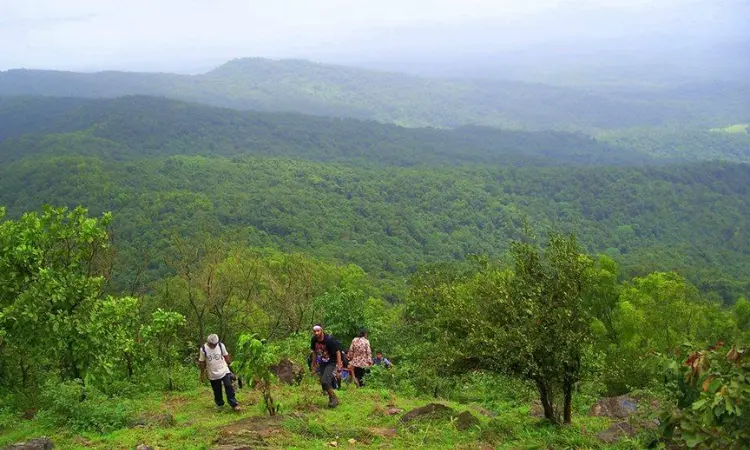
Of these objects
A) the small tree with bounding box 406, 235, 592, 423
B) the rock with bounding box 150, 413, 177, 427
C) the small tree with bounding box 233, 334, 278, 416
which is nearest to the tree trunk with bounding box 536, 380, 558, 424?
the small tree with bounding box 406, 235, 592, 423

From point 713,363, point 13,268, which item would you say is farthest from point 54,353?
point 713,363

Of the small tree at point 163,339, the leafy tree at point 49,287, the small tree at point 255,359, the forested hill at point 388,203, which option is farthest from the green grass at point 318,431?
the forested hill at point 388,203

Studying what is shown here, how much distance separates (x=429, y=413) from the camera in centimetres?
1107

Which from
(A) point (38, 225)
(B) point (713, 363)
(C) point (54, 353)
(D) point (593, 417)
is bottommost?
(D) point (593, 417)

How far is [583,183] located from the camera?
172250 millimetres

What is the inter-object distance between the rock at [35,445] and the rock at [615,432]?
30.4 ft

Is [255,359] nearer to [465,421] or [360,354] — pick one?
[465,421]

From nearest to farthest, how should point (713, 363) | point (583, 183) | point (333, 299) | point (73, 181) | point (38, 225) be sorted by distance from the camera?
point (713, 363)
point (38, 225)
point (333, 299)
point (73, 181)
point (583, 183)

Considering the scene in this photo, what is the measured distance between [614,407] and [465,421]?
5350 millimetres

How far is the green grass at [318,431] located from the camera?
9.60 m

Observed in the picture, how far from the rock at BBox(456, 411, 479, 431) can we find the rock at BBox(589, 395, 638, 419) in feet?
15.0

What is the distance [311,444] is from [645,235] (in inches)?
5662

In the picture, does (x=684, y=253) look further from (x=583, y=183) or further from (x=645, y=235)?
(x=583, y=183)

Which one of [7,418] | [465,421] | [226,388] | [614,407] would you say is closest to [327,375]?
[226,388]
